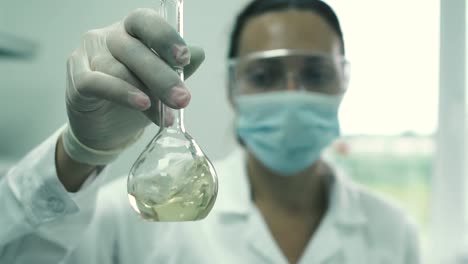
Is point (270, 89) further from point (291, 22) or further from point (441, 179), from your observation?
point (441, 179)

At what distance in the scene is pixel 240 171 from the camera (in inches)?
40.1

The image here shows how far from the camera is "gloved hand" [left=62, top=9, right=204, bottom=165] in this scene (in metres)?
0.52

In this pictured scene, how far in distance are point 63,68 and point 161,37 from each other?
0.33 m

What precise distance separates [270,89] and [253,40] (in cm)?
11

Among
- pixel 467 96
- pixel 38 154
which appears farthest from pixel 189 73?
pixel 467 96

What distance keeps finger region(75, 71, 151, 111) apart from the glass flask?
0.17 feet

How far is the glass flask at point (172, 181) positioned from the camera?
1.53 feet

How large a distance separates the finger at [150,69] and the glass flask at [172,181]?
1.6 inches

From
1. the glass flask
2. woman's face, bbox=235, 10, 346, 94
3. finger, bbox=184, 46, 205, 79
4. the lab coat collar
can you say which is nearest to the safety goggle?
woman's face, bbox=235, 10, 346, 94

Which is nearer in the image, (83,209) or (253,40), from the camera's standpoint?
(83,209)

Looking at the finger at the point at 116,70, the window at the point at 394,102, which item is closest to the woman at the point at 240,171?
the finger at the point at 116,70

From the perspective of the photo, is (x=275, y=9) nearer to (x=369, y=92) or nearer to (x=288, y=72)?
(x=288, y=72)

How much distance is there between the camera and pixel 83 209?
749 mm

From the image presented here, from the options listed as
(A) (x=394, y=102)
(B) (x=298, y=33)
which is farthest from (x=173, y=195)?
(A) (x=394, y=102)
